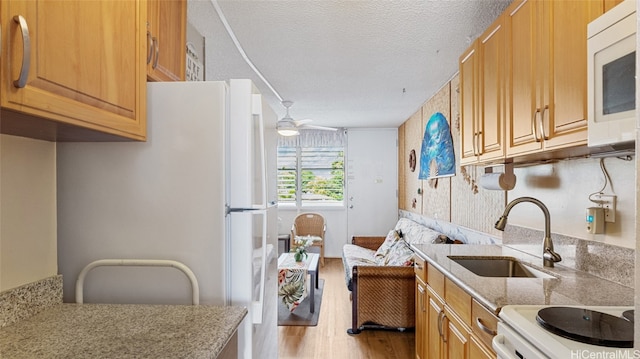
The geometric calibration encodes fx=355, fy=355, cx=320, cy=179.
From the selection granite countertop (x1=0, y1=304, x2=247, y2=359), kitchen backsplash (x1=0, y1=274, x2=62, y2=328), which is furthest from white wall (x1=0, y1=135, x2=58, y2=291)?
granite countertop (x1=0, y1=304, x2=247, y2=359)

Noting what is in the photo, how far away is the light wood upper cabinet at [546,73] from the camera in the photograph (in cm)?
129

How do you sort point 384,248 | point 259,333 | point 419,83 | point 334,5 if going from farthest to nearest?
point 384,248 → point 419,83 → point 334,5 → point 259,333

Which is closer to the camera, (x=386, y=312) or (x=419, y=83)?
(x=386, y=312)

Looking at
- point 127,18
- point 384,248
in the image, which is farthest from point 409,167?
point 127,18

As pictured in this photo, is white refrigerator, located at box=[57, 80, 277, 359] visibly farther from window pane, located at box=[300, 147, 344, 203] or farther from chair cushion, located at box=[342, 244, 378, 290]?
window pane, located at box=[300, 147, 344, 203]

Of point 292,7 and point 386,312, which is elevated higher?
point 292,7

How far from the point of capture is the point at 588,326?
3.33 feet

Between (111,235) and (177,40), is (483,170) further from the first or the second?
(111,235)

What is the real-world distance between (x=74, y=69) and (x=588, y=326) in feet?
5.18

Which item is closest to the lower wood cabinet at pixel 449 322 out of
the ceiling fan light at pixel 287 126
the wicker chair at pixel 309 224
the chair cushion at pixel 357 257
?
the chair cushion at pixel 357 257

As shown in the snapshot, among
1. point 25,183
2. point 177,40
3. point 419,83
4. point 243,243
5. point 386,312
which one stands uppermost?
point 419,83

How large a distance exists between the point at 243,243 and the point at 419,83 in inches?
112

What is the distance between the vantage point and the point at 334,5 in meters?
2.03

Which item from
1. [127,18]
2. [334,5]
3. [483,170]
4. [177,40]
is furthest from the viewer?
[483,170]
